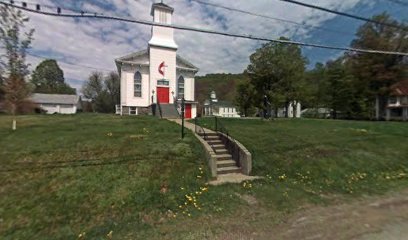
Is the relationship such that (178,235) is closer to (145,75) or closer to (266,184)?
(266,184)

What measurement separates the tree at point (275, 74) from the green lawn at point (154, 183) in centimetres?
1886

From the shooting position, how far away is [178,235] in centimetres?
523

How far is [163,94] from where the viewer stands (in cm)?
2653

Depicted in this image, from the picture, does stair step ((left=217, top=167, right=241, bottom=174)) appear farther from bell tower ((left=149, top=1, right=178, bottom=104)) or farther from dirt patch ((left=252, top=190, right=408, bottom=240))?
bell tower ((left=149, top=1, right=178, bottom=104))

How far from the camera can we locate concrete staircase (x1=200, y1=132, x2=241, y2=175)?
30.8 ft

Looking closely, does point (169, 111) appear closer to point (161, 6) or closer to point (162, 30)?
point (162, 30)

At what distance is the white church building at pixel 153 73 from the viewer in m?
25.8

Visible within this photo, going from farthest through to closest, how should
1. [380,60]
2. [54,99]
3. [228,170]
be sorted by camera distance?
[54,99], [380,60], [228,170]

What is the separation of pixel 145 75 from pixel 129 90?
2233 millimetres

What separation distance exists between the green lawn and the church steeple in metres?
15.9

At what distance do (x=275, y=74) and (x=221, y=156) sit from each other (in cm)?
2285

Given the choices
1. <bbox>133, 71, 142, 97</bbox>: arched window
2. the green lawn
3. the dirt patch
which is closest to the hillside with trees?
<bbox>133, 71, 142, 97</bbox>: arched window

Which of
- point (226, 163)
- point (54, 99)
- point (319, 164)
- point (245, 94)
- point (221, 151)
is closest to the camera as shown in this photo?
point (226, 163)

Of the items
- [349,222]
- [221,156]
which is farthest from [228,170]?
[349,222]
